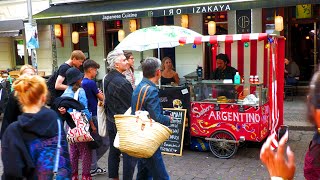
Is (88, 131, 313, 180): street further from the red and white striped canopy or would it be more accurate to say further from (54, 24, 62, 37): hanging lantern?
(54, 24, 62, 37): hanging lantern

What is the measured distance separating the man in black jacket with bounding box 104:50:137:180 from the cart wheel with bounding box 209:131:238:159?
2.12m

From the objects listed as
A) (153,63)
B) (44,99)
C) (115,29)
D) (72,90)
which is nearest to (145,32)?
(72,90)

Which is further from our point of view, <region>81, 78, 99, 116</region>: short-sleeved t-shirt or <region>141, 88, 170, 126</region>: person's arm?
<region>81, 78, 99, 116</region>: short-sleeved t-shirt

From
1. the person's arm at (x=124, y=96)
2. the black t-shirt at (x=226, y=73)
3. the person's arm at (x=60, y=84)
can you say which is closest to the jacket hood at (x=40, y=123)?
the person's arm at (x=124, y=96)

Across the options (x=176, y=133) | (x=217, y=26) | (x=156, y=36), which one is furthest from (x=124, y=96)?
(x=217, y=26)

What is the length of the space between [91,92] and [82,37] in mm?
9458

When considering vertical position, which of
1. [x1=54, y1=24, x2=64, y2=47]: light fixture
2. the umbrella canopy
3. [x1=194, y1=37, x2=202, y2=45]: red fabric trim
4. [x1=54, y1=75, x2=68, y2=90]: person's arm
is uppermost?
[x1=54, y1=24, x2=64, y2=47]: light fixture

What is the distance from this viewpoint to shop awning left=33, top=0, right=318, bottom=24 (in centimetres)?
1014

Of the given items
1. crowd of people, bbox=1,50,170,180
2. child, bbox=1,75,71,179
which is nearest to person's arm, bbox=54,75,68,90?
crowd of people, bbox=1,50,170,180

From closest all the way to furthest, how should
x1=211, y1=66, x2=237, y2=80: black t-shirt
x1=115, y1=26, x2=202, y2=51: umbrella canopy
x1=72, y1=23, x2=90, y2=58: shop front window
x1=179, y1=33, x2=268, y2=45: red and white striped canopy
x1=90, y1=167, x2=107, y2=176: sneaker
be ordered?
x1=90, y1=167, x2=107, y2=176: sneaker → x1=179, y1=33, x2=268, y2=45: red and white striped canopy → x1=115, y1=26, x2=202, y2=51: umbrella canopy → x1=211, y1=66, x2=237, y2=80: black t-shirt → x1=72, y1=23, x2=90, y2=58: shop front window

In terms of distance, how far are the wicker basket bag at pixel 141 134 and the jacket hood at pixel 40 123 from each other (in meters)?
1.07

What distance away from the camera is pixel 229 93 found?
22.2ft

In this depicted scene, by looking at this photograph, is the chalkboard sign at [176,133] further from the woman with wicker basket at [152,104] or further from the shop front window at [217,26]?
the shop front window at [217,26]

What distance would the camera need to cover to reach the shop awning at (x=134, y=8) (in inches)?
399
